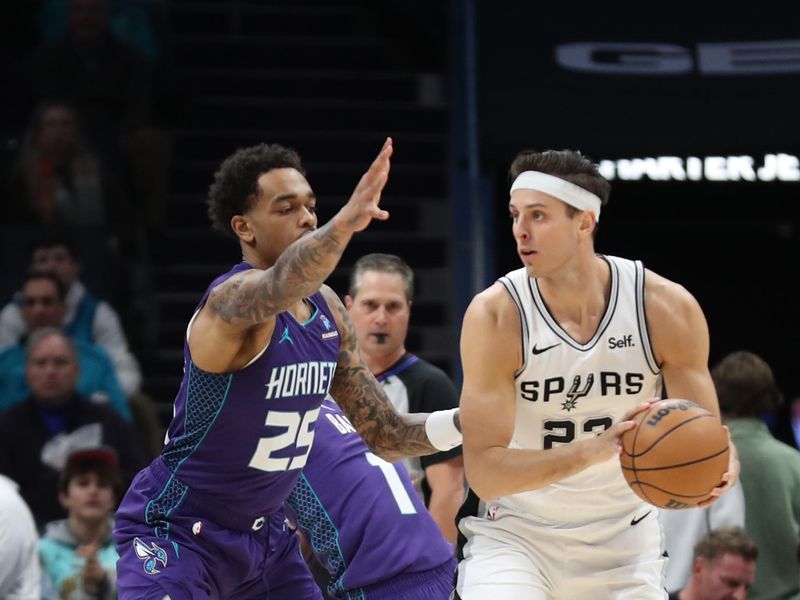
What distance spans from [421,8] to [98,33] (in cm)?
239

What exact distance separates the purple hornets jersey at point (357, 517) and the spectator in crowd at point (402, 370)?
0.87m

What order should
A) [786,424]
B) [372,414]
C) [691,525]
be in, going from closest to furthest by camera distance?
[372,414] < [691,525] < [786,424]

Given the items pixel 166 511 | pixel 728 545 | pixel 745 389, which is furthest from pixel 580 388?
pixel 745 389

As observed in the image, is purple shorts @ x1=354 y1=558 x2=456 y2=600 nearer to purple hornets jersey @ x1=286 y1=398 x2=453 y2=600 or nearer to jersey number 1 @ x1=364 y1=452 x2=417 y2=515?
purple hornets jersey @ x1=286 y1=398 x2=453 y2=600

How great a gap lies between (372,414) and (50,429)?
2.95 metres

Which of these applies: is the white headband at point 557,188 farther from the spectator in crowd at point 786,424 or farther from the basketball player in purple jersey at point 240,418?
the spectator in crowd at point 786,424

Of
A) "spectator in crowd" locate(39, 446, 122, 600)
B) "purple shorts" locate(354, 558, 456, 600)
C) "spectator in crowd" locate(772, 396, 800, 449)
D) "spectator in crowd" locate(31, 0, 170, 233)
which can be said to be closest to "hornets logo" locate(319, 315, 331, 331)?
"purple shorts" locate(354, 558, 456, 600)

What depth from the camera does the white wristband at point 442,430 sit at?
4.82 m

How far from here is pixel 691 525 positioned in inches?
251

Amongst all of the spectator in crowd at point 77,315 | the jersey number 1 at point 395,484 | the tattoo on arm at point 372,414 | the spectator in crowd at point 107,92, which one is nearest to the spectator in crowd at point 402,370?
the jersey number 1 at point 395,484

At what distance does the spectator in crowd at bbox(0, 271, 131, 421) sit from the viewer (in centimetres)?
787

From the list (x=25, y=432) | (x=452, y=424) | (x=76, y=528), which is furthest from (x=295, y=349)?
(x=25, y=432)

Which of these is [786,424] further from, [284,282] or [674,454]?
[284,282]

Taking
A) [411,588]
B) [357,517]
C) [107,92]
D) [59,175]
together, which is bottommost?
[411,588]
